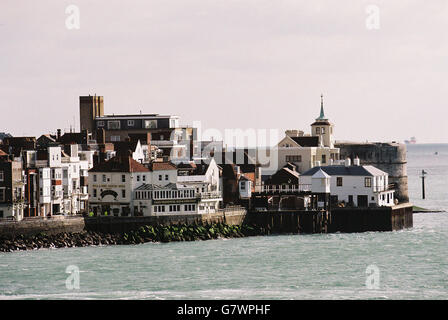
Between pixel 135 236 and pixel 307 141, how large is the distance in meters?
35.9

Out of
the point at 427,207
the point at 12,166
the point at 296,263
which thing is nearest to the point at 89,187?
the point at 12,166

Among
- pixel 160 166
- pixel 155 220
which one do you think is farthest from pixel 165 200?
pixel 160 166

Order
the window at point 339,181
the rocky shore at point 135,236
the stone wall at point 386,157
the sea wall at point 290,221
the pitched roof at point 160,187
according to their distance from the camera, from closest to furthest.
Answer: the rocky shore at point 135,236 → the pitched roof at point 160,187 → the sea wall at point 290,221 → the window at point 339,181 → the stone wall at point 386,157

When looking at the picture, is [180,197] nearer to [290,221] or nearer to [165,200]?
[165,200]

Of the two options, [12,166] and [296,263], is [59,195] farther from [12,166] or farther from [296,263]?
[296,263]

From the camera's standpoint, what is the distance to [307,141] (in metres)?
130

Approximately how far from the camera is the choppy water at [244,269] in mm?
72375

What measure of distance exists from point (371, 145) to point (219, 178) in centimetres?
2735

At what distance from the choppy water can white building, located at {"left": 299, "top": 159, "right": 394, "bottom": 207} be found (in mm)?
8076

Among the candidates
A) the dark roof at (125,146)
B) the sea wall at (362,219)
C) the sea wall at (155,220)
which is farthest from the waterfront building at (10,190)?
the sea wall at (362,219)

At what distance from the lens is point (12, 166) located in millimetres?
96812

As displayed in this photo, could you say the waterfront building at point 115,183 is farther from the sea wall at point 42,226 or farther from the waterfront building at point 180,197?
the sea wall at point 42,226

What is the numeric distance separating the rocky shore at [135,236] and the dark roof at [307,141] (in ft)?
81.0

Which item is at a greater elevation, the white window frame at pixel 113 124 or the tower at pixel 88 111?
the tower at pixel 88 111
